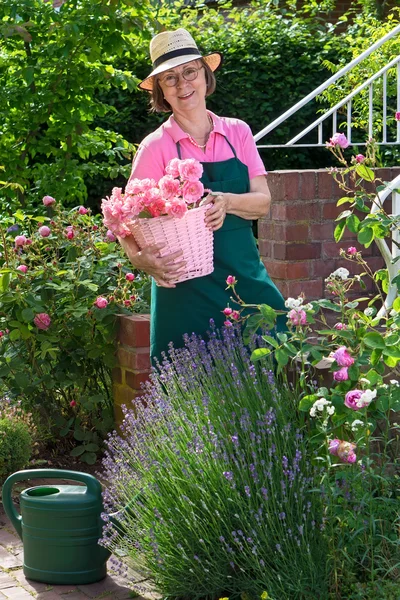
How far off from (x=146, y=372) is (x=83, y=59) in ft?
7.72

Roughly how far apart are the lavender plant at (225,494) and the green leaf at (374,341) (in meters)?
0.33

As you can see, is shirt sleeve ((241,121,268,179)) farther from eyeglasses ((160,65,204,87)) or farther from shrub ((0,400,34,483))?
shrub ((0,400,34,483))

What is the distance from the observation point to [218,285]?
3.71m

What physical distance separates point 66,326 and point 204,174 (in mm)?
1601

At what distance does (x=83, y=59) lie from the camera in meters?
6.22

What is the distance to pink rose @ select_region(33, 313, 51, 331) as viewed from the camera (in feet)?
16.0

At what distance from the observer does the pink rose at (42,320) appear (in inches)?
191

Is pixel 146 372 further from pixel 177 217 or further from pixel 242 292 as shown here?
pixel 177 217

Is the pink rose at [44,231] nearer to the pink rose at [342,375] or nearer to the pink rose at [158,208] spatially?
the pink rose at [158,208]

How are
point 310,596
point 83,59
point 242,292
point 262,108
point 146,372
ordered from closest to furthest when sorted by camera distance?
point 310,596 < point 242,292 < point 146,372 < point 83,59 < point 262,108

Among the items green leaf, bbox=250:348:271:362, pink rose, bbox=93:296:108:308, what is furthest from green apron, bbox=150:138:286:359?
pink rose, bbox=93:296:108:308

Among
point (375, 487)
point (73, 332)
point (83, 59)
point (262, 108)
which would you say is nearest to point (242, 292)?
point (375, 487)

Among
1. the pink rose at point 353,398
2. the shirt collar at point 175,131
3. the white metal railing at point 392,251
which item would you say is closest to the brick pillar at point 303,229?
the white metal railing at point 392,251

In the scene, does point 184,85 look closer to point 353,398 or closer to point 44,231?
point 353,398
